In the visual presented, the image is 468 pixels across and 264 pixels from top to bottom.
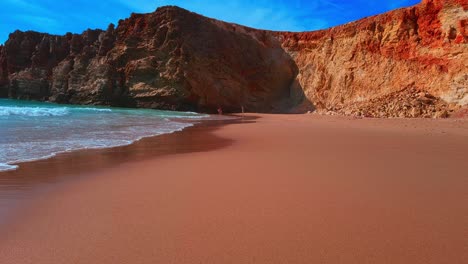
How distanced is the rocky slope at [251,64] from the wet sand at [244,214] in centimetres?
1426

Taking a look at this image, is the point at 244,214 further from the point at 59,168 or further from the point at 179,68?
the point at 179,68

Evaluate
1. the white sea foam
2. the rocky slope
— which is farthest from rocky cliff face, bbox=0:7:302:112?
the white sea foam

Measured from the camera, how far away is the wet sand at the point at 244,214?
62.5 inches

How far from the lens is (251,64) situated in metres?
29.6

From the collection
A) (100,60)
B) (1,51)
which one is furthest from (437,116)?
(1,51)

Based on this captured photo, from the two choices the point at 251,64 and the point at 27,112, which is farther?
the point at 251,64

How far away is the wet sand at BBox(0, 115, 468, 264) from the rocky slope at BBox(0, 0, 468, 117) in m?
14.3

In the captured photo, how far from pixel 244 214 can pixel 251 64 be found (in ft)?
92.8

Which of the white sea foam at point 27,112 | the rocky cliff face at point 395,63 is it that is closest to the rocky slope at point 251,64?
the rocky cliff face at point 395,63

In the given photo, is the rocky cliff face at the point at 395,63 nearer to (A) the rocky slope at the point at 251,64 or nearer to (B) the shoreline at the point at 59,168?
(A) the rocky slope at the point at 251,64

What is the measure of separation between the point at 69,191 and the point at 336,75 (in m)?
23.7

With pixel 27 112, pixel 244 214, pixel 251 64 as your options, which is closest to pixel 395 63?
Result: pixel 251 64

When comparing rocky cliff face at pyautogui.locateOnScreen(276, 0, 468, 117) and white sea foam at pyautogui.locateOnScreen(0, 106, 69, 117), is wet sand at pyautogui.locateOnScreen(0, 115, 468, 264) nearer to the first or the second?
white sea foam at pyautogui.locateOnScreen(0, 106, 69, 117)

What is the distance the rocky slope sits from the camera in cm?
1747
